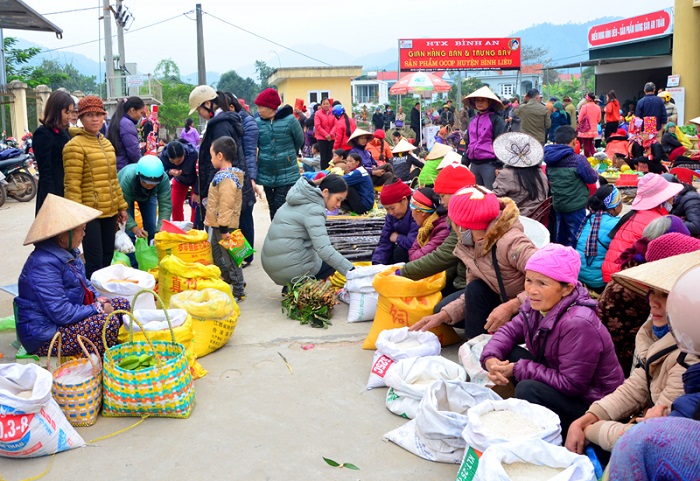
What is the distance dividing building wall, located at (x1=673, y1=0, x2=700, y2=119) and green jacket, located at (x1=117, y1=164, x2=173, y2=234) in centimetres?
1714

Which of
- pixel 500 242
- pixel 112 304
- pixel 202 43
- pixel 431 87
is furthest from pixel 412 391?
pixel 202 43

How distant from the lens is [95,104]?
5.88 meters

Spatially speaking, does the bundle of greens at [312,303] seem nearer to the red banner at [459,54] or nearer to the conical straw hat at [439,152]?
the conical straw hat at [439,152]

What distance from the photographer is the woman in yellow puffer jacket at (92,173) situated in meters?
5.83

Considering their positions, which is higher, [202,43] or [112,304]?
[202,43]

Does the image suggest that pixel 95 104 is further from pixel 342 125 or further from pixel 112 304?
pixel 342 125

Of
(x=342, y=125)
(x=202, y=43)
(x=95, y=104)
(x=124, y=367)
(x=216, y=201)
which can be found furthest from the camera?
(x=202, y=43)

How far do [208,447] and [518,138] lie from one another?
4.24 meters

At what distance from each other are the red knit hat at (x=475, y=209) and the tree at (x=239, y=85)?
67943 mm

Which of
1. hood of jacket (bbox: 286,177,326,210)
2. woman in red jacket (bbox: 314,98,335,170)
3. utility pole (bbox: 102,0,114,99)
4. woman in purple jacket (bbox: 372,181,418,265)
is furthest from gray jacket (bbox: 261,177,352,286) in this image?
utility pole (bbox: 102,0,114,99)

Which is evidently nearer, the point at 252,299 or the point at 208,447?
the point at 208,447

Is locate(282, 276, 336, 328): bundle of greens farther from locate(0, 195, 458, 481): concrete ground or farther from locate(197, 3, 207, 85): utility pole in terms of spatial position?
locate(197, 3, 207, 85): utility pole

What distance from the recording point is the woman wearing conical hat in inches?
174

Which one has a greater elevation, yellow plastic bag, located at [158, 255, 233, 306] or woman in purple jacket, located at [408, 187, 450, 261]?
woman in purple jacket, located at [408, 187, 450, 261]
